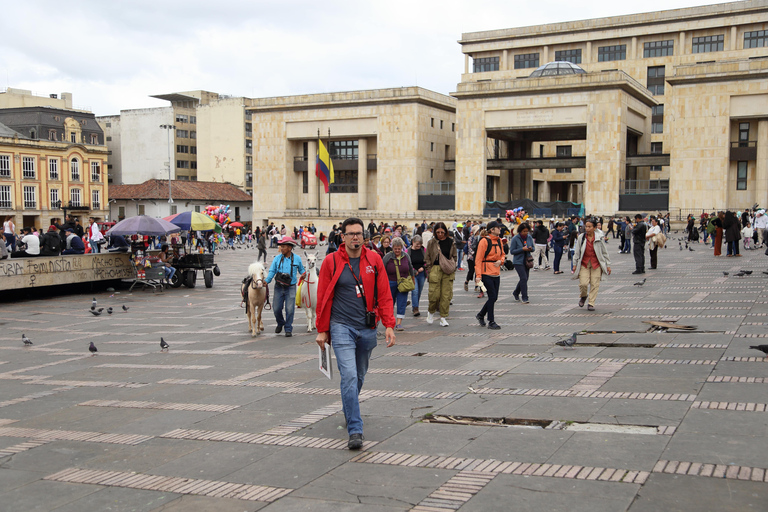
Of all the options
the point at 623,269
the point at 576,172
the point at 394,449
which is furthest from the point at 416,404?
the point at 576,172

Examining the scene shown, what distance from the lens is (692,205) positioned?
48375 mm

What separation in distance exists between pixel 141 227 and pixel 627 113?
4153 centimetres

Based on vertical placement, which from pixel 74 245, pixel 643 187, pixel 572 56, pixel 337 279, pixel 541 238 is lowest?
pixel 74 245

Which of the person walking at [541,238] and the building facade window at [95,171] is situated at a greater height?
the building facade window at [95,171]

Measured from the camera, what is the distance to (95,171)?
6794 centimetres

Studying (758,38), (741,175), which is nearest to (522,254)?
(741,175)

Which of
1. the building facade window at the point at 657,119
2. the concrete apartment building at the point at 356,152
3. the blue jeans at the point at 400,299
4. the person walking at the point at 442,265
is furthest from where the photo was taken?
the building facade window at the point at 657,119

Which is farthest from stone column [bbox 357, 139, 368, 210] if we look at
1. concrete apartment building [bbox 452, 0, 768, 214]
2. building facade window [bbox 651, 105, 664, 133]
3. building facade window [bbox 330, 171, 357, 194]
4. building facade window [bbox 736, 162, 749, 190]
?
building facade window [bbox 736, 162, 749, 190]

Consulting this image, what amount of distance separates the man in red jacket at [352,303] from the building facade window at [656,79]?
6373 cm

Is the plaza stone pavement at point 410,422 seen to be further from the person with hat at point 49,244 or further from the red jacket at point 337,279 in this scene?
the person with hat at point 49,244

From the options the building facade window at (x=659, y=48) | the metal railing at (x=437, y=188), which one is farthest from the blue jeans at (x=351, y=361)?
the building facade window at (x=659, y=48)

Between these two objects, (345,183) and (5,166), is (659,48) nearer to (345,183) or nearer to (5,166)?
(345,183)

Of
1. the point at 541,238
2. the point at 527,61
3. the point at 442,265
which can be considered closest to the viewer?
the point at 442,265

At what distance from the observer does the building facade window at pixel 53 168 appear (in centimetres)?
6266
